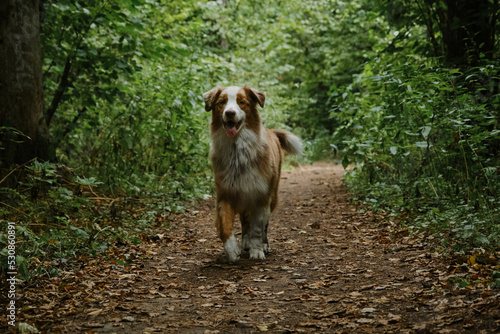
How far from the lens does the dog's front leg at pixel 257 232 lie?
4926 mm

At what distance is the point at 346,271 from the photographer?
13.6 ft

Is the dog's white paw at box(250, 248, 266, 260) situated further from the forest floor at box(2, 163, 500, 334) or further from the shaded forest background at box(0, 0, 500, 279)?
the shaded forest background at box(0, 0, 500, 279)

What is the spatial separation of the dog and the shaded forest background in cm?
140

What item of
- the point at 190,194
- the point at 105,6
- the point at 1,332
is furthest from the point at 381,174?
the point at 1,332

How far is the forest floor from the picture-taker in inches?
113

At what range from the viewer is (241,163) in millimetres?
4938

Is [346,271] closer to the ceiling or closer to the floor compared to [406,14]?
closer to the floor

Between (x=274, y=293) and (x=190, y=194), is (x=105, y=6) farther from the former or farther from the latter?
(x=274, y=293)

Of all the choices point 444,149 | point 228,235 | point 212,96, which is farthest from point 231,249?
point 444,149

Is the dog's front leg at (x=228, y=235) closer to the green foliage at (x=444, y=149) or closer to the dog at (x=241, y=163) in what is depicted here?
the dog at (x=241, y=163)

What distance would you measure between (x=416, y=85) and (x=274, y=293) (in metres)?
3.33

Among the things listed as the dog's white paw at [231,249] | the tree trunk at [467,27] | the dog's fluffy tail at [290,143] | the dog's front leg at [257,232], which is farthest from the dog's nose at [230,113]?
the tree trunk at [467,27]

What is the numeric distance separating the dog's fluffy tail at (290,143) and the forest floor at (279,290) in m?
1.32

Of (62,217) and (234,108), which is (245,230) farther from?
(62,217)
